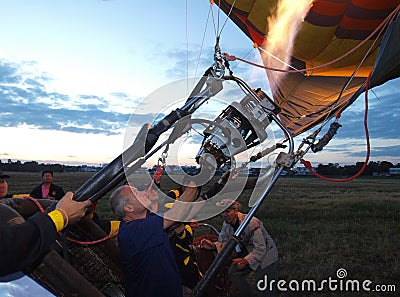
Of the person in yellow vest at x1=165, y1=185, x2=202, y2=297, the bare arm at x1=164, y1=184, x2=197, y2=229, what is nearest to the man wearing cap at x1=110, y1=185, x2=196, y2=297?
the bare arm at x1=164, y1=184, x2=197, y2=229

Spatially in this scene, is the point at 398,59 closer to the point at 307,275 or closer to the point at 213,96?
the point at 213,96

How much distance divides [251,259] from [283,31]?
2.10 metres

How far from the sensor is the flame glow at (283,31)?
10.5 ft

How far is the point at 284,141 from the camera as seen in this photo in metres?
2.66

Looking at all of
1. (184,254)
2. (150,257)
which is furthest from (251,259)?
(150,257)

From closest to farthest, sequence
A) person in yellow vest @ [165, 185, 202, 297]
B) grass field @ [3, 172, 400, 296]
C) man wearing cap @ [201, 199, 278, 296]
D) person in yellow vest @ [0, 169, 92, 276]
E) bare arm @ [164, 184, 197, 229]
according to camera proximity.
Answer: person in yellow vest @ [0, 169, 92, 276] → bare arm @ [164, 184, 197, 229] → person in yellow vest @ [165, 185, 202, 297] → man wearing cap @ [201, 199, 278, 296] → grass field @ [3, 172, 400, 296]

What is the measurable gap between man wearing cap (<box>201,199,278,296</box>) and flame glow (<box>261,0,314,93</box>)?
1407 mm

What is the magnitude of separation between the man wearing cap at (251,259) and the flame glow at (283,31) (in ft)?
4.62

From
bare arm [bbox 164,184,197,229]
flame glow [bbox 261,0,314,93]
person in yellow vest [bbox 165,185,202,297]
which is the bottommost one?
person in yellow vest [bbox 165,185,202,297]

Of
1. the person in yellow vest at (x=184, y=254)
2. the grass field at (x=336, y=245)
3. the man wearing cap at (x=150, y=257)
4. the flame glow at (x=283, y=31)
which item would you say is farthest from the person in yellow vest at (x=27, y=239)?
the flame glow at (x=283, y=31)

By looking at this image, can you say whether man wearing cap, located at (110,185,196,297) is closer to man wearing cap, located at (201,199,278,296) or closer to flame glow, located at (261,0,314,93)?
man wearing cap, located at (201,199,278,296)

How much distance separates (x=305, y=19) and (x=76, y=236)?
242 centimetres

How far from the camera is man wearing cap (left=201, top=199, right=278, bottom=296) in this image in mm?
3770

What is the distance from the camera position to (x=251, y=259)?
3.76m
